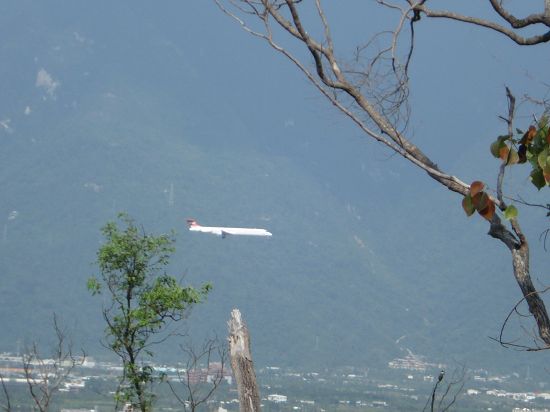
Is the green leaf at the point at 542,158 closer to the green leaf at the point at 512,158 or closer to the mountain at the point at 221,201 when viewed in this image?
the green leaf at the point at 512,158

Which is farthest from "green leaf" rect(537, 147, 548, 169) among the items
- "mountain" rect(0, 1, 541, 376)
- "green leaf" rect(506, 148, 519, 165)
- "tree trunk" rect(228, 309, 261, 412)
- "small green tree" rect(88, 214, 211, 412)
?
"mountain" rect(0, 1, 541, 376)

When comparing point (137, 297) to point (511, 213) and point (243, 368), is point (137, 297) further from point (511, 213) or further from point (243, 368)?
point (511, 213)

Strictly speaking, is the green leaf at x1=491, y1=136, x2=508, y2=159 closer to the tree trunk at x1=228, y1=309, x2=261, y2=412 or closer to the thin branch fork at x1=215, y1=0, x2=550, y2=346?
the thin branch fork at x1=215, y1=0, x2=550, y2=346

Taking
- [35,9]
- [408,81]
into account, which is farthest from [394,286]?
[408,81]

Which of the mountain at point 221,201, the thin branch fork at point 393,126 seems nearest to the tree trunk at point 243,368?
the thin branch fork at point 393,126

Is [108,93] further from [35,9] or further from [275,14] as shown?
[275,14]

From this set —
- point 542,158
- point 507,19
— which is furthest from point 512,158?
point 507,19
